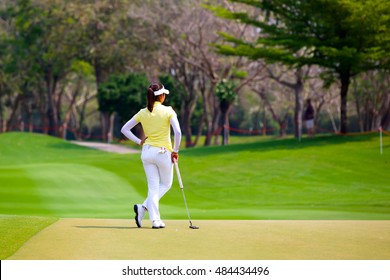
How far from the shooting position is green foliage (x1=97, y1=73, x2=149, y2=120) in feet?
229

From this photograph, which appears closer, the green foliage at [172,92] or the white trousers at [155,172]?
the white trousers at [155,172]

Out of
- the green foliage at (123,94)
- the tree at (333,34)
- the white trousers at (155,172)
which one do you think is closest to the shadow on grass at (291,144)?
the tree at (333,34)

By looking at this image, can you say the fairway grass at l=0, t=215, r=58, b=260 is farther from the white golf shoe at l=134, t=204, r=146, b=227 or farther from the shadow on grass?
the shadow on grass

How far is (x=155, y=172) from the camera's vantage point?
1395 centimetres

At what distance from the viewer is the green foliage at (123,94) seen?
6994 centimetres

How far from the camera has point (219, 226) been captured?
45.5 feet

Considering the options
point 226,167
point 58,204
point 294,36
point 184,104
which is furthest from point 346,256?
point 184,104

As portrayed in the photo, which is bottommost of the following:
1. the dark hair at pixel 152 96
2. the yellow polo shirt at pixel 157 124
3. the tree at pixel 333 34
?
the yellow polo shirt at pixel 157 124

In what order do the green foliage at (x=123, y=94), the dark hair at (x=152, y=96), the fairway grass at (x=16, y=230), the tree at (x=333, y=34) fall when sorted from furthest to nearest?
the green foliage at (x=123, y=94) < the tree at (x=333, y=34) < the dark hair at (x=152, y=96) < the fairway grass at (x=16, y=230)

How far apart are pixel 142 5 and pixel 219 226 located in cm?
5546

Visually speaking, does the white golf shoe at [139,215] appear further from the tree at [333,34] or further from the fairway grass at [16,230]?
the tree at [333,34]

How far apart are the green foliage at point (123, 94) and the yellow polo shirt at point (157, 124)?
2211 inches
